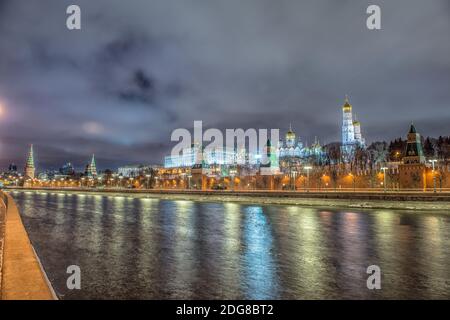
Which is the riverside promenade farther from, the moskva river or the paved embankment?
the paved embankment

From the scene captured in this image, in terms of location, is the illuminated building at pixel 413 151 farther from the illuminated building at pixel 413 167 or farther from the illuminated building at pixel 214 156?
the illuminated building at pixel 214 156

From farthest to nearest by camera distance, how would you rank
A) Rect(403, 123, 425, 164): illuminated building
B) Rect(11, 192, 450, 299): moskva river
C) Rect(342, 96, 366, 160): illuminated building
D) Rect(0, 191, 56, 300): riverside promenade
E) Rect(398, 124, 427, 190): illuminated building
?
Rect(342, 96, 366, 160): illuminated building
Rect(403, 123, 425, 164): illuminated building
Rect(398, 124, 427, 190): illuminated building
Rect(11, 192, 450, 299): moskva river
Rect(0, 191, 56, 300): riverside promenade

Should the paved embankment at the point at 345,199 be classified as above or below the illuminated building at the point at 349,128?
below

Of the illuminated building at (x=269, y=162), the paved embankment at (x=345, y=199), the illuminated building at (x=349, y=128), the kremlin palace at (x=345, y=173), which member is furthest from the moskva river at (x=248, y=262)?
the illuminated building at (x=349, y=128)

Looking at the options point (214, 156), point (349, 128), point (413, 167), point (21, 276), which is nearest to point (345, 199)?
point (413, 167)

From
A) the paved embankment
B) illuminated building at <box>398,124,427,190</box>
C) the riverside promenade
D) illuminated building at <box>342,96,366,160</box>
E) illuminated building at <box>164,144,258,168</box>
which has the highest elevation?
illuminated building at <box>342,96,366,160</box>

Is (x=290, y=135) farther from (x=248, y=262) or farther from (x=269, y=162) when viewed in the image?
(x=248, y=262)

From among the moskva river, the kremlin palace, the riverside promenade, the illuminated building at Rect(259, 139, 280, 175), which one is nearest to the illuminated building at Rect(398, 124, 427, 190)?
the kremlin palace

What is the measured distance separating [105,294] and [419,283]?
7.33 m

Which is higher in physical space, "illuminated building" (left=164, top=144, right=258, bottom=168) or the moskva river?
"illuminated building" (left=164, top=144, right=258, bottom=168)

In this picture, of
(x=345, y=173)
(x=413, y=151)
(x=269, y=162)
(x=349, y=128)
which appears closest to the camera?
(x=413, y=151)

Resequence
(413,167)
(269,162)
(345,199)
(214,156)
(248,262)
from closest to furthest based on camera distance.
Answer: (248,262) → (345,199) → (413,167) → (269,162) → (214,156)

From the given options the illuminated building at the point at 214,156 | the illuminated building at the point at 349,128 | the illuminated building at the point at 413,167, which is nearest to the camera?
the illuminated building at the point at 413,167
